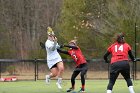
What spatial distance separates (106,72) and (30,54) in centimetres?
961

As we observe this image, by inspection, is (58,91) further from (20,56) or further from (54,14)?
(54,14)

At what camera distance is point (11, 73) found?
31047 millimetres

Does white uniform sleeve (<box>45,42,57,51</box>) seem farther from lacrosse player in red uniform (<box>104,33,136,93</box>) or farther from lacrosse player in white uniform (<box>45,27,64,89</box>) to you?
lacrosse player in red uniform (<box>104,33,136,93</box>)

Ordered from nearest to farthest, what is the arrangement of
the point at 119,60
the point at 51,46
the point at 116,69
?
1. the point at 116,69
2. the point at 119,60
3. the point at 51,46

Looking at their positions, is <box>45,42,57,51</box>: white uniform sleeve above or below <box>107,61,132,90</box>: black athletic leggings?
above

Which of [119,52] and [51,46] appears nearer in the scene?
[119,52]

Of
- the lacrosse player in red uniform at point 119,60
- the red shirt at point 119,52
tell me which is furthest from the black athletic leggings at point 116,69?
the red shirt at point 119,52

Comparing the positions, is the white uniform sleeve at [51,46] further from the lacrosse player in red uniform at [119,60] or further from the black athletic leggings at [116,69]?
the black athletic leggings at [116,69]

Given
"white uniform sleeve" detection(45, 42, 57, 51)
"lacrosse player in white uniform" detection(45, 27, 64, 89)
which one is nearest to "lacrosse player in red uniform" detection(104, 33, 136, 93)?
"white uniform sleeve" detection(45, 42, 57, 51)

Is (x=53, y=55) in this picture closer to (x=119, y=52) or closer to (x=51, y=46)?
(x=51, y=46)

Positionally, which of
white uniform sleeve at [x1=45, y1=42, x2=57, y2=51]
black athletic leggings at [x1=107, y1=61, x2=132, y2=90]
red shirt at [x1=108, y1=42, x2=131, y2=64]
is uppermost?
white uniform sleeve at [x1=45, y1=42, x2=57, y2=51]

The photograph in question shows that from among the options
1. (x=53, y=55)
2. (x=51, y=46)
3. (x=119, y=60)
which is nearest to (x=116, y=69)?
(x=119, y=60)

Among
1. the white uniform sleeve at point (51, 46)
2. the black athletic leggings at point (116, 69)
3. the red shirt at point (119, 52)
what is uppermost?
the white uniform sleeve at point (51, 46)

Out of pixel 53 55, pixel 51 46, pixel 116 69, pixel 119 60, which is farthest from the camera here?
pixel 53 55
